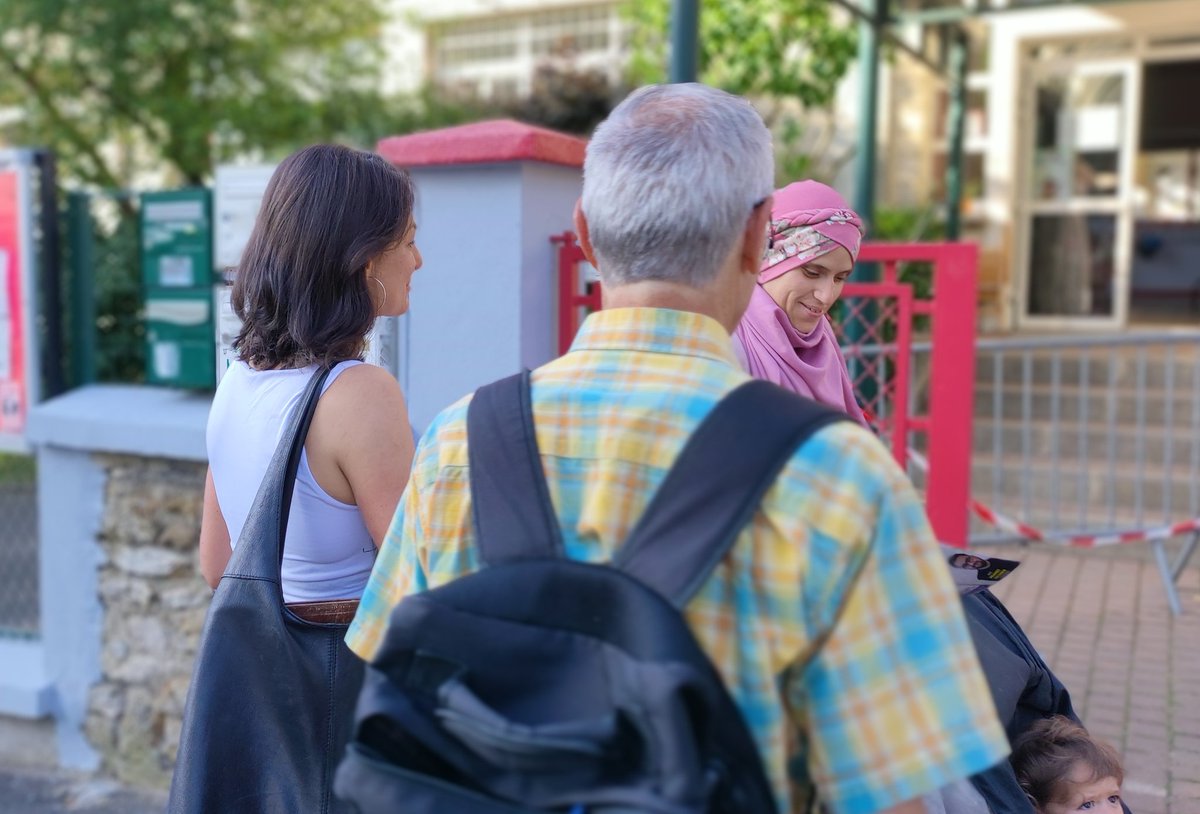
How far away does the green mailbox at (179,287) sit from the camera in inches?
185

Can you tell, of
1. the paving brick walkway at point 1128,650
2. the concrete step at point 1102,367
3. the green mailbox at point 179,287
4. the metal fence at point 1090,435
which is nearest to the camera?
the paving brick walkway at point 1128,650

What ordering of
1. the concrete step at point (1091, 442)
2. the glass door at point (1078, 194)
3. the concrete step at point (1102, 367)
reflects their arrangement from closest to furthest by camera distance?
the concrete step at point (1091, 442) < the concrete step at point (1102, 367) < the glass door at point (1078, 194)

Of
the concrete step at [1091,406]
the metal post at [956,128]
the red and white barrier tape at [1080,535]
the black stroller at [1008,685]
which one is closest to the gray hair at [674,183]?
the black stroller at [1008,685]

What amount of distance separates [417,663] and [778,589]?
0.41 metres

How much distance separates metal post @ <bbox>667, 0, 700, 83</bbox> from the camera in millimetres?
3887

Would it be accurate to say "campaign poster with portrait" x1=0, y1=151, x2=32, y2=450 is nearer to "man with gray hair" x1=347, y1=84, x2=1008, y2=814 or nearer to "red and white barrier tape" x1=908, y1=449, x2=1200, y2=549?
"red and white barrier tape" x1=908, y1=449, x2=1200, y2=549

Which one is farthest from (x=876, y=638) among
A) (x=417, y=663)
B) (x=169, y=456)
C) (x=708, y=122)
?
(x=169, y=456)

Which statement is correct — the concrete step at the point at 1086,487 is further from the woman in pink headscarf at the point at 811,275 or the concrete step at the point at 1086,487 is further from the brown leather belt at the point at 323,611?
the brown leather belt at the point at 323,611

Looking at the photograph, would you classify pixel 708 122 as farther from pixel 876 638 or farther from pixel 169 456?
pixel 169 456

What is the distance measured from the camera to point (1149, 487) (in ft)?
21.8

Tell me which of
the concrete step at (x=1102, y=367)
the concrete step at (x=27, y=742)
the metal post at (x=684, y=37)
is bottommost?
the concrete step at (x=27, y=742)

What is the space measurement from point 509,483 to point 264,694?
878mm

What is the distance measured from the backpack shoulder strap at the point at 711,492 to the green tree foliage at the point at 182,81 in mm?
9768

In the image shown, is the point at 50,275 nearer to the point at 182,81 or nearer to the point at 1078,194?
the point at 182,81
